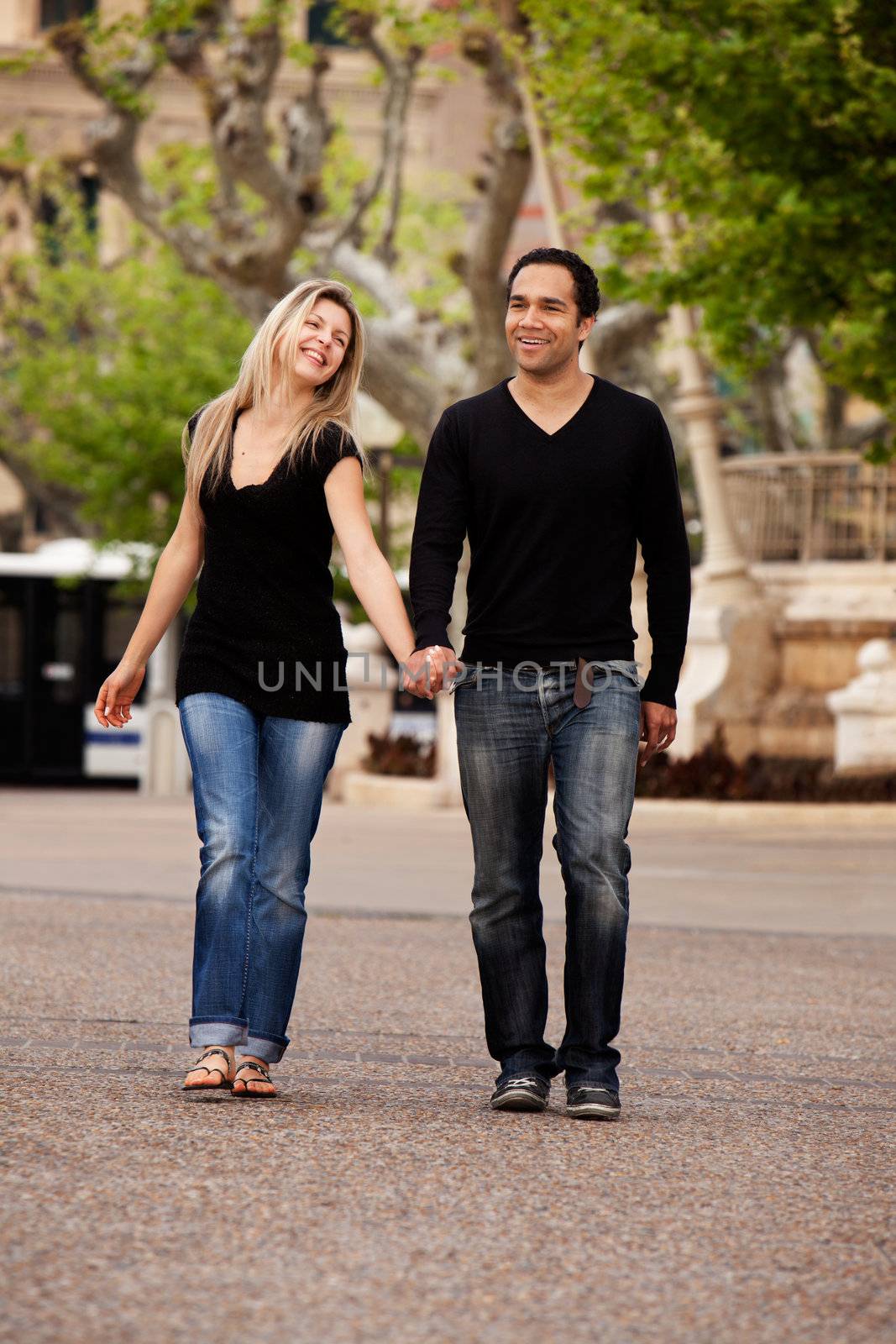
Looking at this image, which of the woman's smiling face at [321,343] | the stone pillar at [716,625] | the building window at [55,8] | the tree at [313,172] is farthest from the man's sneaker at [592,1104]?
the building window at [55,8]

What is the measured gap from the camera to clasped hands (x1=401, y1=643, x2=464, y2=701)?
15.7 feet

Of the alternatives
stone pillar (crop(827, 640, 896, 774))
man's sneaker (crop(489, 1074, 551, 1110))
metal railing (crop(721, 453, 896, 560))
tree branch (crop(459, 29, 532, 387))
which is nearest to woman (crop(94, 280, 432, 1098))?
man's sneaker (crop(489, 1074, 551, 1110))

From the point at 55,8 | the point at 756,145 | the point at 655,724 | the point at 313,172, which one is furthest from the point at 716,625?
the point at 55,8

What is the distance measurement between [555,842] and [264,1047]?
0.82 metres

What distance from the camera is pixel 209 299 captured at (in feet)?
114

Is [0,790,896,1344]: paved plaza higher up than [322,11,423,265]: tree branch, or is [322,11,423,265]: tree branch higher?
[322,11,423,265]: tree branch

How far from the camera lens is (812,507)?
2197 cm

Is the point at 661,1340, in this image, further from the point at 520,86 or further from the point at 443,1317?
the point at 520,86

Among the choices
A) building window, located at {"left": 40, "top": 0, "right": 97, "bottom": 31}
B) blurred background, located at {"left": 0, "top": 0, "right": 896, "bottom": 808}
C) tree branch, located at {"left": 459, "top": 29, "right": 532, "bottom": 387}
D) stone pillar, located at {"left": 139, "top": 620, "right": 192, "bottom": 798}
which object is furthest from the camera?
building window, located at {"left": 40, "top": 0, "right": 97, "bottom": 31}

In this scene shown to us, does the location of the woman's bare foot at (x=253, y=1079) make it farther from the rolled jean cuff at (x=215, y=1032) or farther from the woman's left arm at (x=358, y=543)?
the woman's left arm at (x=358, y=543)

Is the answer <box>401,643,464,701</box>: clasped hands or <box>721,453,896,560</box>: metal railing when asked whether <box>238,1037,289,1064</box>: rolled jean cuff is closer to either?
<box>401,643,464,701</box>: clasped hands

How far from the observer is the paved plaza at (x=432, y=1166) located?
11.0 ft

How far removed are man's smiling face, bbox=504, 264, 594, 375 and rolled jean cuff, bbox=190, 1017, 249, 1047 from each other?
1633 millimetres

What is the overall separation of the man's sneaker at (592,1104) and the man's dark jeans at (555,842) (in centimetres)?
2
